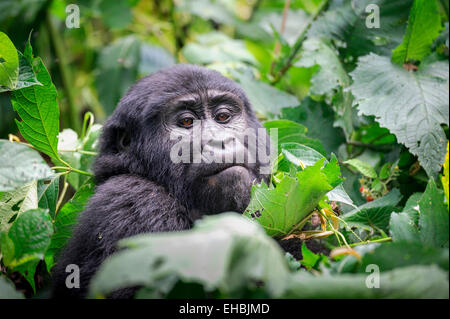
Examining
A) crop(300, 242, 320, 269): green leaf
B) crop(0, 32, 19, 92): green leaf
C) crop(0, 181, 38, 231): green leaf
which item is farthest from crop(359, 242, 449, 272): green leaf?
crop(0, 32, 19, 92): green leaf

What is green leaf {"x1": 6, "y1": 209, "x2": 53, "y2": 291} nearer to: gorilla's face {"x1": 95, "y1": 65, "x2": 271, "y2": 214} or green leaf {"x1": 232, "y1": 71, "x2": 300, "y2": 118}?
gorilla's face {"x1": 95, "y1": 65, "x2": 271, "y2": 214}

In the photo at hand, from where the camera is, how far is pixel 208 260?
1.17 metres

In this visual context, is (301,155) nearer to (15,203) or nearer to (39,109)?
(39,109)

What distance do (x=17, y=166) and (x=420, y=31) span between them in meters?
2.53

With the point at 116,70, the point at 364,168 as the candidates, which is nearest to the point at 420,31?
the point at 364,168

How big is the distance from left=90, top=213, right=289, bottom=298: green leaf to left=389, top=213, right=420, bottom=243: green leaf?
0.72 meters

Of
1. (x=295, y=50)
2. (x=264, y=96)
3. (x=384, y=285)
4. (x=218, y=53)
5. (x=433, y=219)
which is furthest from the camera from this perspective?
(x=218, y=53)

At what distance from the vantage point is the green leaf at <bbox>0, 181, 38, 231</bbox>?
227 centimetres

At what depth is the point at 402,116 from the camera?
2.63 meters

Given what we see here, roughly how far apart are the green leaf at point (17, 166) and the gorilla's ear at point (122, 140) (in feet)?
2.74

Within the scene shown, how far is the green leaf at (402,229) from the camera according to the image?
1.78 m

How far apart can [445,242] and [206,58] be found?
3.01m

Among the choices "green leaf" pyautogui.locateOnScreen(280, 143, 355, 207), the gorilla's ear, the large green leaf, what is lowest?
"green leaf" pyautogui.locateOnScreen(280, 143, 355, 207)
